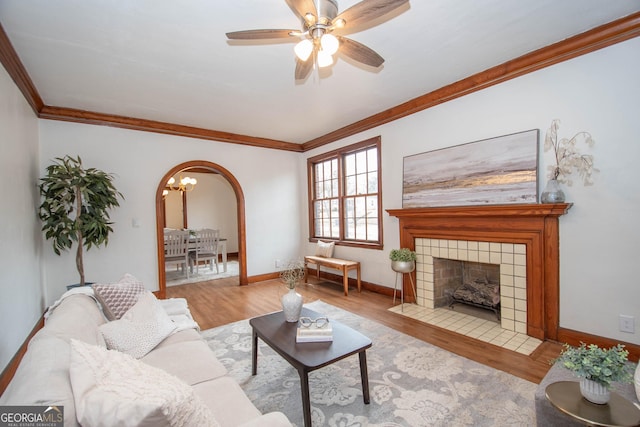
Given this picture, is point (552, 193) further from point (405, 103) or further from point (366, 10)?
point (366, 10)

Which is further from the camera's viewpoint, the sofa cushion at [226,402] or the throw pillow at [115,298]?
the throw pillow at [115,298]

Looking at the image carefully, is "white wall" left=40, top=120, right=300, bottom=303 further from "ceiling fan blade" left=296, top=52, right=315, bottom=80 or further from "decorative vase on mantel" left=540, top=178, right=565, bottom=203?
"decorative vase on mantel" left=540, top=178, right=565, bottom=203

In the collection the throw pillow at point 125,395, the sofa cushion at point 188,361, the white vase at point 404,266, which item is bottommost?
the sofa cushion at point 188,361

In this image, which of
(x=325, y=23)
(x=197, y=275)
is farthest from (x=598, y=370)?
(x=197, y=275)

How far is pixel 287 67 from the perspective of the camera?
288 centimetres

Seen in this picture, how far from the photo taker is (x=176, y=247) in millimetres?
5668

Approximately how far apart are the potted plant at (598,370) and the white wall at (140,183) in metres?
4.76

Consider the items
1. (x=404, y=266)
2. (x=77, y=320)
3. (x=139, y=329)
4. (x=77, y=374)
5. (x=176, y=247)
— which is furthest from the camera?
(x=176, y=247)

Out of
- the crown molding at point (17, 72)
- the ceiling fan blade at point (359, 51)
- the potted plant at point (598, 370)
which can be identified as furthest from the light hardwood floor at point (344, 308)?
the crown molding at point (17, 72)

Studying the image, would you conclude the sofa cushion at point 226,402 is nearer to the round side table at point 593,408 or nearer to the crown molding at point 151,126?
the round side table at point 593,408

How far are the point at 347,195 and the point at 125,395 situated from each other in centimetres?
448

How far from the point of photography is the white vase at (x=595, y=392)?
1250 millimetres

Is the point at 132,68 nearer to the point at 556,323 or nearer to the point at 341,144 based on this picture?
the point at 341,144

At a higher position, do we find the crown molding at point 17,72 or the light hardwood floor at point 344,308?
the crown molding at point 17,72
